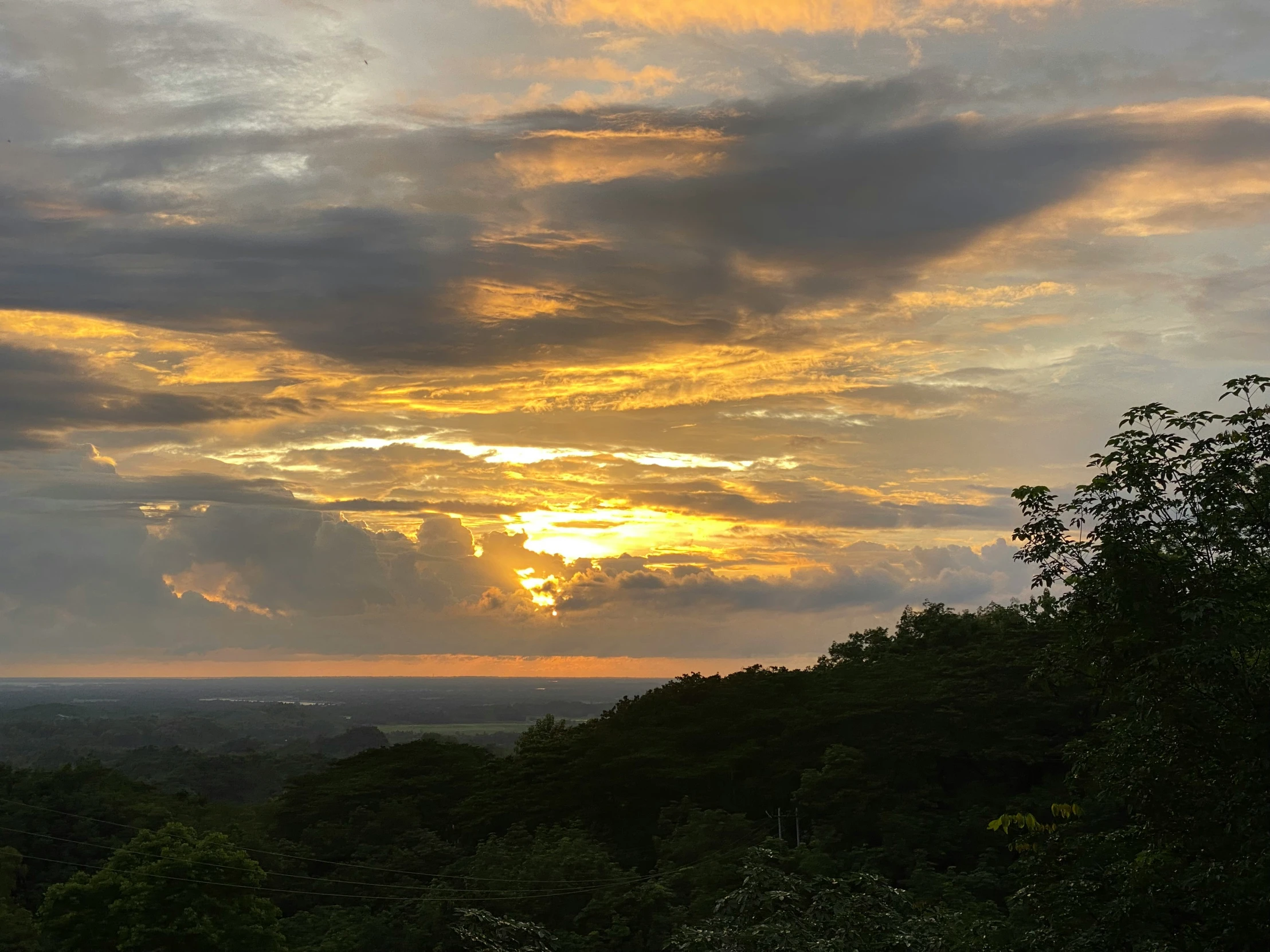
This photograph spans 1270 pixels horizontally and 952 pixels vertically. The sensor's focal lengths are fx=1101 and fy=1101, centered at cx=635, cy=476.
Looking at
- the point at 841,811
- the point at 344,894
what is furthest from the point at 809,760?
the point at 344,894

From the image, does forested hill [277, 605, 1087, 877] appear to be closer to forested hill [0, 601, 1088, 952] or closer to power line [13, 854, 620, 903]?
forested hill [0, 601, 1088, 952]

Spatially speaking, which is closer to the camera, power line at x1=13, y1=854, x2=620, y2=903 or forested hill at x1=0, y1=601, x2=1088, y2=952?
power line at x1=13, y1=854, x2=620, y2=903

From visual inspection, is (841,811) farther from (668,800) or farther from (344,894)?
(344,894)

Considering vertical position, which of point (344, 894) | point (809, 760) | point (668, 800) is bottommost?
point (344, 894)

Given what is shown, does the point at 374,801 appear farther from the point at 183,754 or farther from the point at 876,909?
the point at 183,754

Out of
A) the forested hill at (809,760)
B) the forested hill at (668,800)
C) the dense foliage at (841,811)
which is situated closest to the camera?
the dense foliage at (841,811)

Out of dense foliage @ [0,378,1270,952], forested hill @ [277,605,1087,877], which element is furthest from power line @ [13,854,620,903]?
forested hill @ [277,605,1087,877]

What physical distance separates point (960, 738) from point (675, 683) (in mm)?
17814

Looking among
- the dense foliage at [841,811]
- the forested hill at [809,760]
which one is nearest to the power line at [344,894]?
Answer: the dense foliage at [841,811]

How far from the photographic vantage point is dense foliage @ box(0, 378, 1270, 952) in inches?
579

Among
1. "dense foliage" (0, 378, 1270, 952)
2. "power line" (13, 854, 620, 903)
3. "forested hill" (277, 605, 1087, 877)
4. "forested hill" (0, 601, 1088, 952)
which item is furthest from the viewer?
"forested hill" (277, 605, 1087, 877)

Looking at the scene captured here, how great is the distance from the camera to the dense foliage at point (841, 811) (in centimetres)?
1471

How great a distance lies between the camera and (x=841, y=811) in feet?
142

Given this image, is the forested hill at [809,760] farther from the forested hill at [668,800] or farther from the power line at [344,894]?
the power line at [344,894]
